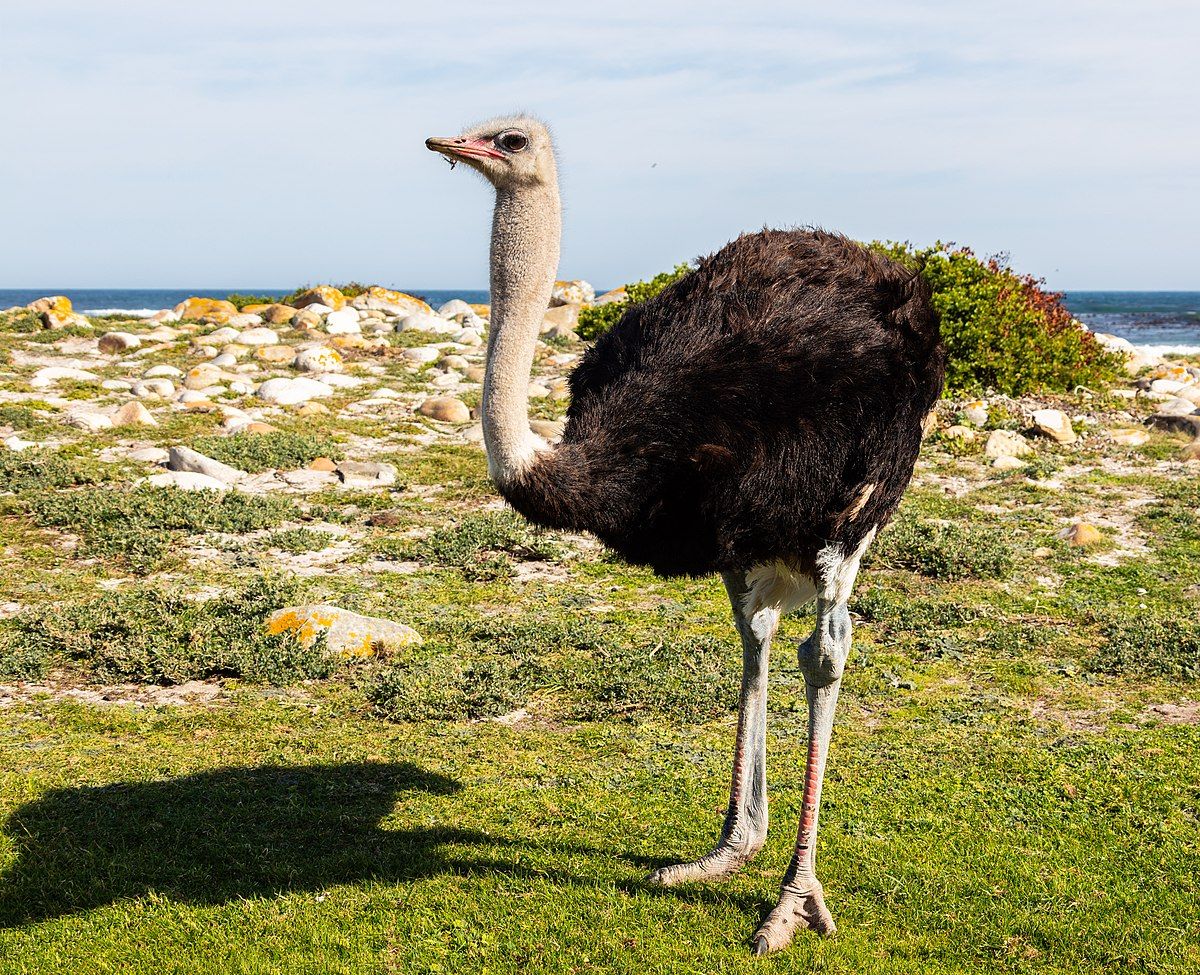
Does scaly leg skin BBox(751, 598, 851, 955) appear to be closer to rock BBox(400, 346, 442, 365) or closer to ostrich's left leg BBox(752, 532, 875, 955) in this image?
ostrich's left leg BBox(752, 532, 875, 955)

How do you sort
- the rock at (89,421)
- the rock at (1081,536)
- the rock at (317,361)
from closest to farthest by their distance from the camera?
the rock at (1081,536), the rock at (89,421), the rock at (317,361)

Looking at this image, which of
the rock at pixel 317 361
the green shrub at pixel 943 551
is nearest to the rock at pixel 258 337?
the rock at pixel 317 361

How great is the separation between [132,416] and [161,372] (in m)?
3.04

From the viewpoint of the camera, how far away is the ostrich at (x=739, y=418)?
3188 millimetres

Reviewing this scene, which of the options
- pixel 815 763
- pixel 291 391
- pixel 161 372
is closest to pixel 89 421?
pixel 291 391

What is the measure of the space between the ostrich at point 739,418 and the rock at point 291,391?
9223 mm

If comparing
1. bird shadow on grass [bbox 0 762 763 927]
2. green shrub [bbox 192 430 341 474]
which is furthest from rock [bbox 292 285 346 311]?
bird shadow on grass [bbox 0 762 763 927]

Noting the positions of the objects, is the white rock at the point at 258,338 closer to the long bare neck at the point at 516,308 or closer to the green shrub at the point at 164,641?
the green shrub at the point at 164,641

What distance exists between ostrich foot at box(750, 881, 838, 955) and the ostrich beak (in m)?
2.29

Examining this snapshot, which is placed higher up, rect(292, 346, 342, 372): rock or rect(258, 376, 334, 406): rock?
rect(292, 346, 342, 372): rock

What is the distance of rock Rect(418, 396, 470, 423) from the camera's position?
471 inches

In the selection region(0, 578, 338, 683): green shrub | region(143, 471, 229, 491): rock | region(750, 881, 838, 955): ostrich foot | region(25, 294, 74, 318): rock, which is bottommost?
region(750, 881, 838, 955): ostrich foot

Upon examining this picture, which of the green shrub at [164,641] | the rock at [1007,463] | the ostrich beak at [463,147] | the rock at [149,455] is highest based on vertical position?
the ostrich beak at [463,147]

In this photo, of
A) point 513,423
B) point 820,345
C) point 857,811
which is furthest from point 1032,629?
point 513,423
